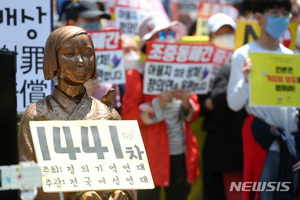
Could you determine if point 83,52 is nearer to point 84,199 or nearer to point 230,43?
point 84,199

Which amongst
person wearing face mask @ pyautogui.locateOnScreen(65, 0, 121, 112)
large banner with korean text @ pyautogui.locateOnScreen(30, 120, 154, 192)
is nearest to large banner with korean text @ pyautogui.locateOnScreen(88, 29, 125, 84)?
person wearing face mask @ pyautogui.locateOnScreen(65, 0, 121, 112)

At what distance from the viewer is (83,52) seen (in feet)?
11.9

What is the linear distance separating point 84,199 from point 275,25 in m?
3.08

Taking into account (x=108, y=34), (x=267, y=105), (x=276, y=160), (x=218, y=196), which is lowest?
(x=218, y=196)

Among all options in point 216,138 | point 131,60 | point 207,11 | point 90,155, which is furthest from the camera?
point 207,11

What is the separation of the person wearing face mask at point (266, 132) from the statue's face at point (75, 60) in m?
2.18

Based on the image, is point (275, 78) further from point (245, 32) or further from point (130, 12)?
point (130, 12)

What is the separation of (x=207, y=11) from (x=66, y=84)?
5144 millimetres

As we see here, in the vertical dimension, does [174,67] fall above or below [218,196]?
above

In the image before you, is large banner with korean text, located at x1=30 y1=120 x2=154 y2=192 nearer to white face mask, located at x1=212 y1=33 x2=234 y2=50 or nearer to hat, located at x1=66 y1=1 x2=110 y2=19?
hat, located at x1=66 y1=1 x2=110 y2=19

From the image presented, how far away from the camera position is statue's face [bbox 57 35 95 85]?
11.7 ft

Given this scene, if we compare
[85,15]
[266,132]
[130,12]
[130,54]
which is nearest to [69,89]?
[266,132]

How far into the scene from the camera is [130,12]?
7820mm

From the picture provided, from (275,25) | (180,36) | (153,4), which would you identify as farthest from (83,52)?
(153,4)
